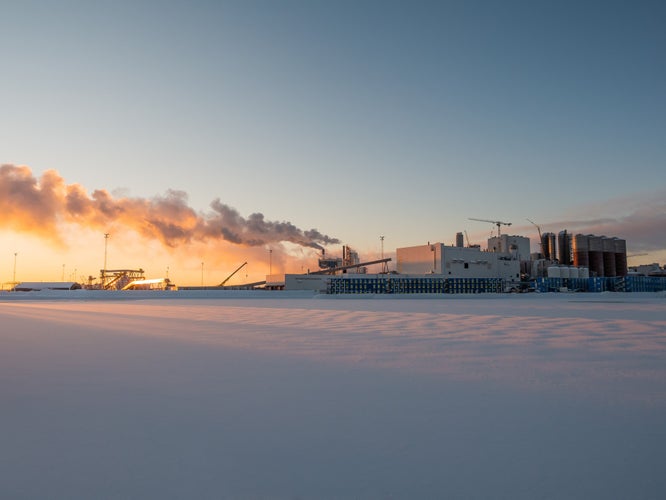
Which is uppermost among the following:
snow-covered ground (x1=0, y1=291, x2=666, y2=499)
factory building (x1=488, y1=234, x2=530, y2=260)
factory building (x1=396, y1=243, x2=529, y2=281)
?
factory building (x1=488, y1=234, x2=530, y2=260)

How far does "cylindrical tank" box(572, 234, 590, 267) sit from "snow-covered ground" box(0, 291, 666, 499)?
446 feet

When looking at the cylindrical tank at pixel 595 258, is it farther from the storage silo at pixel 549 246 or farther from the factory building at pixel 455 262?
the factory building at pixel 455 262

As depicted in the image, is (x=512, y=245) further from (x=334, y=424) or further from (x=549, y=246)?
(x=334, y=424)

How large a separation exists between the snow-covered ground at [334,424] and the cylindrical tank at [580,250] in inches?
5354

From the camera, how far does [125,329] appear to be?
16422 mm

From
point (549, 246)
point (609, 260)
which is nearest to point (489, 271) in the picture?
point (549, 246)

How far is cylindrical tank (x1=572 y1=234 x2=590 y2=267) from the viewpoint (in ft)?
427

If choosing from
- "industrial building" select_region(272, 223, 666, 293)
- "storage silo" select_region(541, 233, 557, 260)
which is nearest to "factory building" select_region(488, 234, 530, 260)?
"industrial building" select_region(272, 223, 666, 293)

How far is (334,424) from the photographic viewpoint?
4992 millimetres

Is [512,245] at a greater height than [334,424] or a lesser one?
greater

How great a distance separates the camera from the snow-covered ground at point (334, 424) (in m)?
3.55

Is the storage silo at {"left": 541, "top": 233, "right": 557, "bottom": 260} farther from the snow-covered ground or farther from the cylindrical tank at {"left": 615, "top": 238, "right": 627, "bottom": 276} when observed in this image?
the snow-covered ground

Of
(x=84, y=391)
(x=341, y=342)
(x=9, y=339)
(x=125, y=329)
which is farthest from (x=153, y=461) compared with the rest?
(x=125, y=329)

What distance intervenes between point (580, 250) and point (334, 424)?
14500cm
